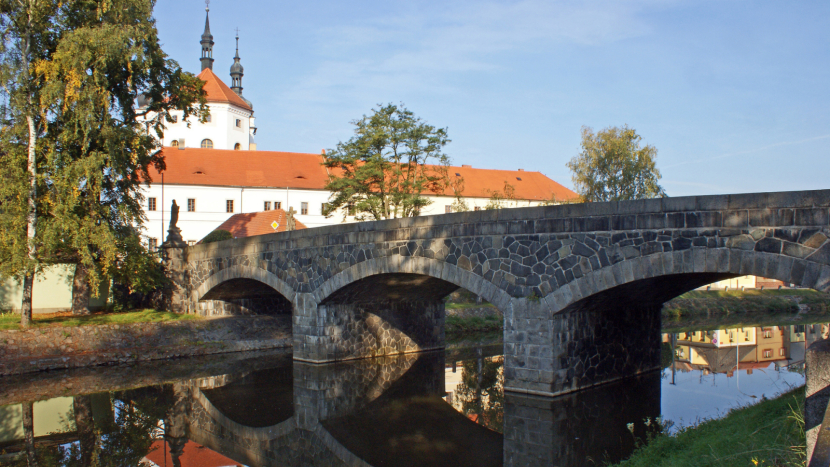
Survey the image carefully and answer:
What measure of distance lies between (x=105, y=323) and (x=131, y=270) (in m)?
1.48

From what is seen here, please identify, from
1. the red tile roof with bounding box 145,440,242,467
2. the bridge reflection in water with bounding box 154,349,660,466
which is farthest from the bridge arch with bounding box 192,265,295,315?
the red tile roof with bounding box 145,440,242,467

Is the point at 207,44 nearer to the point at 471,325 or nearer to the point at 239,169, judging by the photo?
the point at 239,169

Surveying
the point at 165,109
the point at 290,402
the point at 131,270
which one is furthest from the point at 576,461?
the point at 165,109

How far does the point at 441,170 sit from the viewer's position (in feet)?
114

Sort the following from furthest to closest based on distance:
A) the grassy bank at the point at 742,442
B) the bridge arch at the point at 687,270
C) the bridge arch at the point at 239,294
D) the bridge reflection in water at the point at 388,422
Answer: the bridge arch at the point at 239,294
the bridge reflection in water at the point at 388,422
the bridge arch at the point at 687,270
the grassy bank at the point at 742,442

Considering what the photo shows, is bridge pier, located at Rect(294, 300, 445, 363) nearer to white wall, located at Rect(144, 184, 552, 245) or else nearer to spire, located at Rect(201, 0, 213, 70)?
white wall, located at Rect(144, 184, 552, 245)

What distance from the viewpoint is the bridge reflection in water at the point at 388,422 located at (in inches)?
320

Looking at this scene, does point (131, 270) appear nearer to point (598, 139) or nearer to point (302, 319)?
point (302, 319)

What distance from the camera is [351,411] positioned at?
1066 centimetres

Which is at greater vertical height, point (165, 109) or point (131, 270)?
point (165, 109)

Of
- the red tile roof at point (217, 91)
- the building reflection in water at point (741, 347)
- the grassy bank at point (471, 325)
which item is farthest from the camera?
the red tile roof at point (217, 91)

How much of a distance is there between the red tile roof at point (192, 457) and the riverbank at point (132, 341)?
7407 millimetres

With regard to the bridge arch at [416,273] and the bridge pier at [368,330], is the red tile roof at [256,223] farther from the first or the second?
the bridge arch at [416,273]

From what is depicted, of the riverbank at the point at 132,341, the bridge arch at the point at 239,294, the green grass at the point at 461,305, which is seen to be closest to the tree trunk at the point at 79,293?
the bridge arch at the point at 239,294
